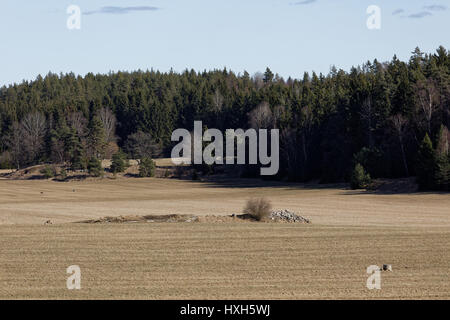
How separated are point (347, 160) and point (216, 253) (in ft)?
239

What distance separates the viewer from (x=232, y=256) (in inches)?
1223

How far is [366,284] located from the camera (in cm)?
2362

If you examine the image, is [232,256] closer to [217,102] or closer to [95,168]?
[95,168]

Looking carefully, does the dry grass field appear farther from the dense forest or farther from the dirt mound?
the dense forest

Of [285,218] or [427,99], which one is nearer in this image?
[285,218]

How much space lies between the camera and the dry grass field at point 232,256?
2286cm

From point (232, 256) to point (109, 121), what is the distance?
146021mm

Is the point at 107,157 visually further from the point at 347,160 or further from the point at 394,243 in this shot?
the point at 394,243

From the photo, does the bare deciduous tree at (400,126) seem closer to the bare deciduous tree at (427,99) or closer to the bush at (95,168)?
the bare deciduous tree at (427,99)

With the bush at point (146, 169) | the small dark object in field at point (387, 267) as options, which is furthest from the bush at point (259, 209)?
the bush at point (146, 169)

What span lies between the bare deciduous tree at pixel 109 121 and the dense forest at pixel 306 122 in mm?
263

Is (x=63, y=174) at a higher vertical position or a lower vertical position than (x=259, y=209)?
lower

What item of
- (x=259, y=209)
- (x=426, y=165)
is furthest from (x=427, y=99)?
(x=259, y=209)

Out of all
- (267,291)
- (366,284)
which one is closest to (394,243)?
(366,284)
